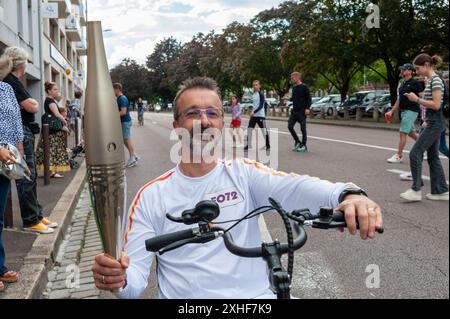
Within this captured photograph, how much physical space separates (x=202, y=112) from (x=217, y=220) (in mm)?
483

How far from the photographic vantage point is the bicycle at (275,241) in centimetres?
117

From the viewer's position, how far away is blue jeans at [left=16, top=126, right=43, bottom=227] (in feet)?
16.6

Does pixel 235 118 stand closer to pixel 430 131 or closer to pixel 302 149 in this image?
pixel 302 149

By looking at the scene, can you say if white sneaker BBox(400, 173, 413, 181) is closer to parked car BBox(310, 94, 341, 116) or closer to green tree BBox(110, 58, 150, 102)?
parked car BBox(310, 94, 341, 116)

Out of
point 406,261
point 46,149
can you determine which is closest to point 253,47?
point 46,149

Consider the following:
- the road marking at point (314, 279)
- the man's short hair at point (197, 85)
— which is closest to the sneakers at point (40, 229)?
the road marking at point (314, 279)

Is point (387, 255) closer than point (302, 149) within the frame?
Yes

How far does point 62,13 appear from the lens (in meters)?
3.76

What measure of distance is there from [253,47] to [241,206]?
49273 mm

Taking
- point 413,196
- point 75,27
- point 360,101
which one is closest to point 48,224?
point 75,27

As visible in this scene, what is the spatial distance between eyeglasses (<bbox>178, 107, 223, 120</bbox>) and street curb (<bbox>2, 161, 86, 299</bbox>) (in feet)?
2.02

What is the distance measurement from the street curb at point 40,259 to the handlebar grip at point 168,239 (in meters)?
1.16

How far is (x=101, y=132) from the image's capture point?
870 millimetres
